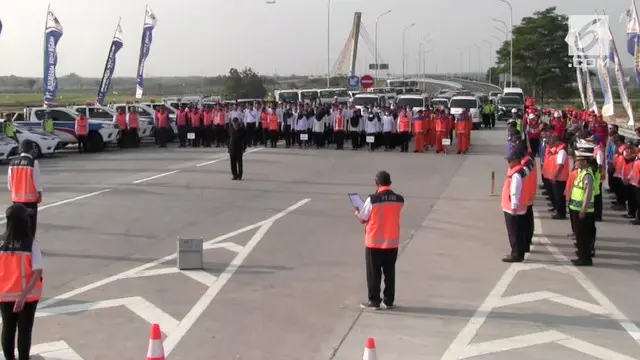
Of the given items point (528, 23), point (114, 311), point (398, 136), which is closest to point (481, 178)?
point (398, 136)

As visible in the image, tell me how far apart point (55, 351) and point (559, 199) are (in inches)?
433

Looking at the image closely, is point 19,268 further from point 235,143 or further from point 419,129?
point 419,129

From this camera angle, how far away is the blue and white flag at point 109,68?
37.1 metres

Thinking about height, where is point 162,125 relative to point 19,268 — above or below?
above

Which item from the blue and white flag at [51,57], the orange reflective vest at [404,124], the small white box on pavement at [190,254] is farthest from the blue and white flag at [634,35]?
the blue and white flag at [51,57]

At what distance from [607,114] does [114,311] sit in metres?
20.5

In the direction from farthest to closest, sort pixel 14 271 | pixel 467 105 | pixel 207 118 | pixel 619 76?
pixel 467 105
pixel 207 118
pixel 619 76
pixel 14 271

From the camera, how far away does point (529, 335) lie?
330 inches

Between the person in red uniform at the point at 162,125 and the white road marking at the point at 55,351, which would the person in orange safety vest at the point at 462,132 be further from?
the white road marking at the point at 55,351

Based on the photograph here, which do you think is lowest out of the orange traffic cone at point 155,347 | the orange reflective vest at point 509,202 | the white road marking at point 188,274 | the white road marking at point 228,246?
the white road marking at point 188,274

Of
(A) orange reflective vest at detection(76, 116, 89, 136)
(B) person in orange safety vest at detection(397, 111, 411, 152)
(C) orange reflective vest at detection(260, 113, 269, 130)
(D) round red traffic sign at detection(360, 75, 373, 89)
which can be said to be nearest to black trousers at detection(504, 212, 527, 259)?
(B) person in orange safety vest at detection(397, 111, 411, 152)

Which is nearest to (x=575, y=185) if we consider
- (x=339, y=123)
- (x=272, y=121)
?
(x=339, y=123)

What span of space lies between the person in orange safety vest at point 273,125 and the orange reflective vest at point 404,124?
500 centimetres

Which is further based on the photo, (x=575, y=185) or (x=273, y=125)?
Answer: (x=273, y=125)
